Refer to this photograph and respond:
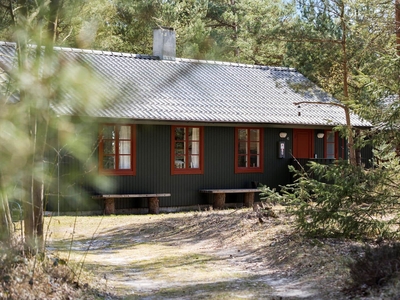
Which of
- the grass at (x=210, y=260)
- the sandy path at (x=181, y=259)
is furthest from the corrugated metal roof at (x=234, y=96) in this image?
the grass at (x=210, y=260)

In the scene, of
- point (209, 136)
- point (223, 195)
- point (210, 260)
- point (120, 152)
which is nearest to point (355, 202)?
point (210, 260)

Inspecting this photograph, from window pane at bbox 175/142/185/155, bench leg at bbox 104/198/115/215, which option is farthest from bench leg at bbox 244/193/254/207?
bench leg at bbox 104/198/115/215

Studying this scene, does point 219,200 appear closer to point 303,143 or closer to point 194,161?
point 194,161

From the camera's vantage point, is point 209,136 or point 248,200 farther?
point 248,200

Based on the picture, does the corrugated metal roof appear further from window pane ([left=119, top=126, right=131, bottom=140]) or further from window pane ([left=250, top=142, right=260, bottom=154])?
window pane ([left=250, top=142, right=260, bottom=154])

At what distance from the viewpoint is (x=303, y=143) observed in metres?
19.3

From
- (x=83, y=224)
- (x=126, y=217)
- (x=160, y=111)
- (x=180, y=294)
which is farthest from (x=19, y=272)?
(x=160, y=111)

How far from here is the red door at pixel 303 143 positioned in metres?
19.2

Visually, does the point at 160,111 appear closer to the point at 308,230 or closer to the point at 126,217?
the point at 126,217

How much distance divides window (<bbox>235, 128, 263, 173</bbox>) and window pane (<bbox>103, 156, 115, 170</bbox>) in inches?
153

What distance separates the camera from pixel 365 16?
50.6 ft

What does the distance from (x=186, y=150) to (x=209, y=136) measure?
2.67 feet

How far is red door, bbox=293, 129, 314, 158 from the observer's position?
755 inches

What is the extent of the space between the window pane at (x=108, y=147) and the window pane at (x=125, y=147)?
203 millimetres
